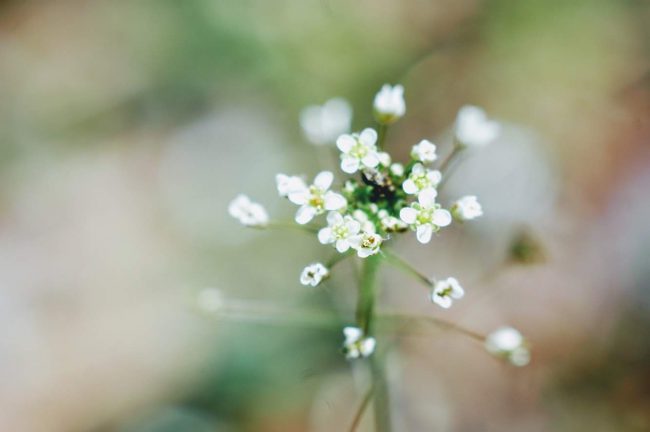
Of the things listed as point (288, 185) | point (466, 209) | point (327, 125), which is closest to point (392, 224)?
point (466, 209)

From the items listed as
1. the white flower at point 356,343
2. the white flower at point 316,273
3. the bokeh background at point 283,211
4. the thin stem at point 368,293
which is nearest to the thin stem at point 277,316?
the bokeh background at point 283,211

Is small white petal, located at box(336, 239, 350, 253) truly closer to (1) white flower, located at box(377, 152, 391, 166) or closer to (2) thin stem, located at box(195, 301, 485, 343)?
(1) white flower, located at box(377, 152, 391, 166)

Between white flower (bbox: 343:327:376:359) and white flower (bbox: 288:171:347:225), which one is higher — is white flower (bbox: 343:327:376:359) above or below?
below

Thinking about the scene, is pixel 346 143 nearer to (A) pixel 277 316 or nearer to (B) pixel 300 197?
(B) pixel 300 197

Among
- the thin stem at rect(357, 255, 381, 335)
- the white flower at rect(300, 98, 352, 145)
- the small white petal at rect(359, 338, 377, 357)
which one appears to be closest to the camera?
the small white petal at rect(359, 338, 377, 357)

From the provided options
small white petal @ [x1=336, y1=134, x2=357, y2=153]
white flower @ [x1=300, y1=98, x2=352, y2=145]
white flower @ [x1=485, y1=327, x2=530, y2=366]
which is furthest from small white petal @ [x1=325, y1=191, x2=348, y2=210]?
white flower @ [x1=485, y1=327, x2=530, y2=366]

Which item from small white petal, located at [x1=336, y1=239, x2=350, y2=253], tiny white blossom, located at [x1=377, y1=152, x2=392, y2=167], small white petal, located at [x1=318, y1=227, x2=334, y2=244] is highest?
tiny white blossom, located at [x1=377, y1=152, x2=392, y2=167]
